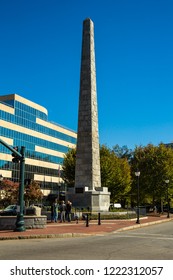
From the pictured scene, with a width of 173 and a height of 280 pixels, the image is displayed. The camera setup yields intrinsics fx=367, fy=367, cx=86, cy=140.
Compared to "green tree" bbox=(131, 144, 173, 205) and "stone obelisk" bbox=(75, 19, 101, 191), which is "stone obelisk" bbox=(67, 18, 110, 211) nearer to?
"stone obelisk" bbox=(75, 19, 101, 191)

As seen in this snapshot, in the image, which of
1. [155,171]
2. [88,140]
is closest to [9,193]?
[155,171]

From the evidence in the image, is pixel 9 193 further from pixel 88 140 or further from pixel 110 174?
pixel 88 140

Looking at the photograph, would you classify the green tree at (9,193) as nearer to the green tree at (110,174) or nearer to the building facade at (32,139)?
the building facade at (32,139)

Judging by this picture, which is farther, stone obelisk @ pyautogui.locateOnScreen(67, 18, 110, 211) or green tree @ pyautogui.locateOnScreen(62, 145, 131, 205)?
green tree @ pyautogui.locateOnScreen(62, 145, 131, 205)

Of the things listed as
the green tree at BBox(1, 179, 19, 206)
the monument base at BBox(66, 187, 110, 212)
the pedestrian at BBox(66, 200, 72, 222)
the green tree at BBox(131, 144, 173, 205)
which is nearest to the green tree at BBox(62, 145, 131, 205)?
the green tree at BBox(131, 144, 173, 205)

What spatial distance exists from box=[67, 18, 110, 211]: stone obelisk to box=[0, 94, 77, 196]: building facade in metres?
32.0

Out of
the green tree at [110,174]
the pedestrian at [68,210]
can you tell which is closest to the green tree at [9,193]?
the green tree at [110,174]

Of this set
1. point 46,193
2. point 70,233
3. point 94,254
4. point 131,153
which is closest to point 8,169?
point 46,193

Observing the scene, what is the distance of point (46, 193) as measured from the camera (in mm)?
81938

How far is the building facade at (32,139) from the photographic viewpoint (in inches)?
2785

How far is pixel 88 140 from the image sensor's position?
33969 millimetres

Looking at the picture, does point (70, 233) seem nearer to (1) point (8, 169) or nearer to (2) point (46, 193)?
(1) point (8, 169)

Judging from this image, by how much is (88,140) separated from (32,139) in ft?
154

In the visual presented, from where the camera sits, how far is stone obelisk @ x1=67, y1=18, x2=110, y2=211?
3362 centimetres
